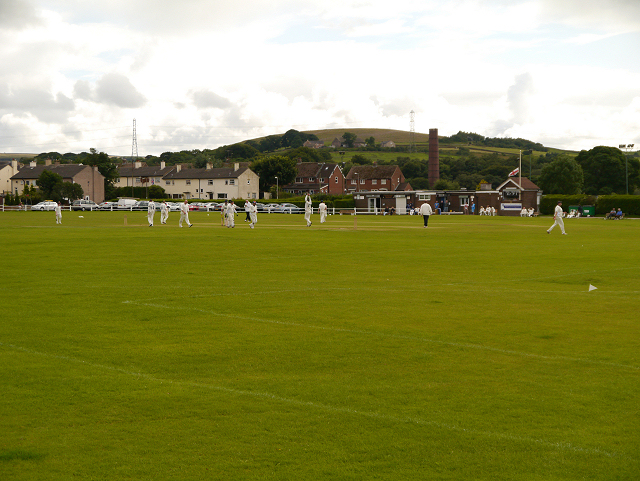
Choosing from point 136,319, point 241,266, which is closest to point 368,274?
point 241,266

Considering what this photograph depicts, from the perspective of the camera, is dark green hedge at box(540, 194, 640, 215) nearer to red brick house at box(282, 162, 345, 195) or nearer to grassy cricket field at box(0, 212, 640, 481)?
red brick house at box(282, 162, 345, 195)

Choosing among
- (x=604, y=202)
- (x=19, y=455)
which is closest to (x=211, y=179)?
(x=604, y=202)

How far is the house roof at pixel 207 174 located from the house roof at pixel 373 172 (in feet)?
78.4

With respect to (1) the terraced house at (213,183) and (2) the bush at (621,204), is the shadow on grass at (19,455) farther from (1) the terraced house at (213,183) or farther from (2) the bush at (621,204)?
(1) the terraced house at (213,183)

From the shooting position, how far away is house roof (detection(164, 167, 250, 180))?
416 ft

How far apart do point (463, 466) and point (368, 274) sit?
1241cm

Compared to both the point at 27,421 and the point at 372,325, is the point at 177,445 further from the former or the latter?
the point at 372,325

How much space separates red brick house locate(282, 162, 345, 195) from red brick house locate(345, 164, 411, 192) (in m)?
2.78

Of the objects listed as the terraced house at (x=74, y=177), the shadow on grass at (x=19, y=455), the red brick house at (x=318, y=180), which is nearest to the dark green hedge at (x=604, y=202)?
the red brick house at (x=318, y=180)

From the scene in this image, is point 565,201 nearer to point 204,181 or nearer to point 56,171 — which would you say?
point 204,181

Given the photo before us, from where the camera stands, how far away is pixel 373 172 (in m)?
133

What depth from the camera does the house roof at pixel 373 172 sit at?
13050cm

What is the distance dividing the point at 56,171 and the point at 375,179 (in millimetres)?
63559

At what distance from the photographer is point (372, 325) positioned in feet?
35.2
